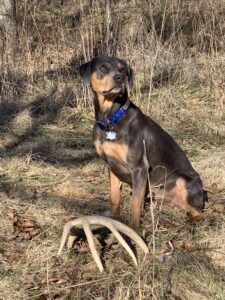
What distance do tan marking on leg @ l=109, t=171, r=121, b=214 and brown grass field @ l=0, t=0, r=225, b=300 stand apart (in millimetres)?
100

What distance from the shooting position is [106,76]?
443 cm

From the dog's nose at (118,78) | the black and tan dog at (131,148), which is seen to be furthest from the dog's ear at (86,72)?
the dog's nose at (118,78)

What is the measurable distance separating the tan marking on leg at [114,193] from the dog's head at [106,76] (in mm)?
831

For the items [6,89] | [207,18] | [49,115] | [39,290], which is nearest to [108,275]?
[39,290]

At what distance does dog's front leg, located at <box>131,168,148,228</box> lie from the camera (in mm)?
4367

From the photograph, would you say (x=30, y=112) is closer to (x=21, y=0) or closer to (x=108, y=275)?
(x=21, y=0)

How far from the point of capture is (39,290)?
3.41 meters

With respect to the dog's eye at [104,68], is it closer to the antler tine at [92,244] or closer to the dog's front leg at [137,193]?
the dog's front leg at [137,193]

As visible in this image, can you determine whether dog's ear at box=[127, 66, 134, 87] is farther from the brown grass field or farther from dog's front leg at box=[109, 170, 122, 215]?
the brown grass field

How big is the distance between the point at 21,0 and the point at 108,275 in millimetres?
6085

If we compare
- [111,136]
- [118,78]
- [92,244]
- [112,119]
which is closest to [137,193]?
[111,136]

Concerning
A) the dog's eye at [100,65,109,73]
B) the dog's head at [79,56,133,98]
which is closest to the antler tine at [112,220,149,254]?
the dog's head at [79,56,133,98]

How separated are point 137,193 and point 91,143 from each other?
2.23 m

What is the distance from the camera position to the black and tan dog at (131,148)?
14.5 ft
